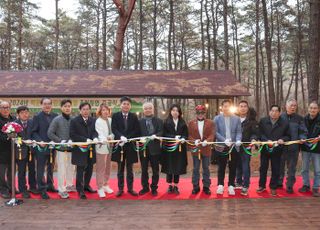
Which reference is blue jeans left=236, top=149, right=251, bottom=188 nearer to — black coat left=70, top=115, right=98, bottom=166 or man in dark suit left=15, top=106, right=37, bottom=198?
black coat left=70, top=115, right=98, bottom=166

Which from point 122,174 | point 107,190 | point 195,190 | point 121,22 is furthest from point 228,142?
point 121,22

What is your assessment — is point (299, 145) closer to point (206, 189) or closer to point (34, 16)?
point (206, 189)

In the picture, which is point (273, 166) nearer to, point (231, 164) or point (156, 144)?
point (231, 164)

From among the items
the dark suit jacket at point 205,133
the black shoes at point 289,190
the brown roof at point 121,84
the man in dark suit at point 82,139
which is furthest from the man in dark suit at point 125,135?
the brown roof at point 121,84

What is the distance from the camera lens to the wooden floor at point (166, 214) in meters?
4.01

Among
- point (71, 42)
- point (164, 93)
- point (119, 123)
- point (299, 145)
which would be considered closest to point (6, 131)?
point (119, 123)

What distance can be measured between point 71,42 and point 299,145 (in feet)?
98.2

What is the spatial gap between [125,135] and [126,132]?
0.06 meters

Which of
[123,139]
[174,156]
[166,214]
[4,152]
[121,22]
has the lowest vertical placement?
[166,214]

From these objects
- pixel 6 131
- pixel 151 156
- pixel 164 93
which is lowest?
pixel 151 156

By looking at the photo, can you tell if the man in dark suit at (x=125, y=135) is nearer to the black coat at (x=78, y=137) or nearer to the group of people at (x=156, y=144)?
the group of people at (x=156, y=144)

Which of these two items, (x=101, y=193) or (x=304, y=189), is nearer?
(x=101, y=193)

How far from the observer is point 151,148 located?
5566 mm

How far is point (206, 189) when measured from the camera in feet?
18.4
